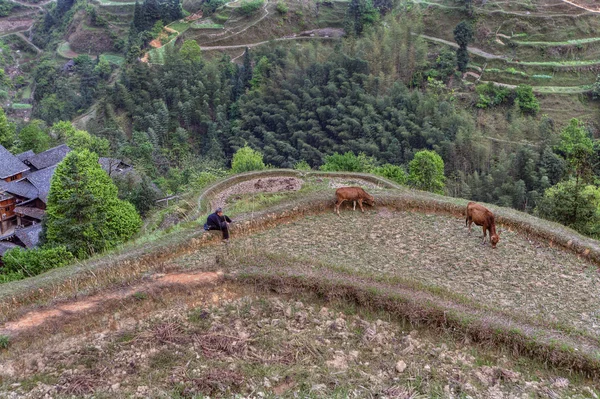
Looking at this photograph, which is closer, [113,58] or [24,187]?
[24,187]

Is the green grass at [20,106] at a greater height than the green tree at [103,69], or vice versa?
→ the green tree at [103,69]

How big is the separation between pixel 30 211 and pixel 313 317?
24.9 meters

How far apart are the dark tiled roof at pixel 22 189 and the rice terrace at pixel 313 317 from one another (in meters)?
20.6

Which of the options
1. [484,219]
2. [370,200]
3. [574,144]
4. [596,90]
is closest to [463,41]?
[596,90]

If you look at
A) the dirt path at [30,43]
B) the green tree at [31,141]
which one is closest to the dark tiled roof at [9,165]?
the green tree at [31,141]

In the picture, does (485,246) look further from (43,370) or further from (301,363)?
(43,370)

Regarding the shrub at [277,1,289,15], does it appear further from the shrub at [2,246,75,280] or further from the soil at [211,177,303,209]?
the shrub at [2,246,75,280]

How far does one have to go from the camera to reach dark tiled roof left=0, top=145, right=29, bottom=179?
1103 inches

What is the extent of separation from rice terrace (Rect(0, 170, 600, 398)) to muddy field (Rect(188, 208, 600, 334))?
43 mm

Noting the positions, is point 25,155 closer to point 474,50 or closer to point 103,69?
point 103,69

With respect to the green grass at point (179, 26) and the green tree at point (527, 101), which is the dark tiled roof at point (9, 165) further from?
the green tree at point (527, 101)

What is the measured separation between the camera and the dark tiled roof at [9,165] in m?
28.0

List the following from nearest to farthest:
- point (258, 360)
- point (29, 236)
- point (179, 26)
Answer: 1. point (258, 360)
2. point (29, 236)
3. point (179, 26)

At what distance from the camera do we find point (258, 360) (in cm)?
659
